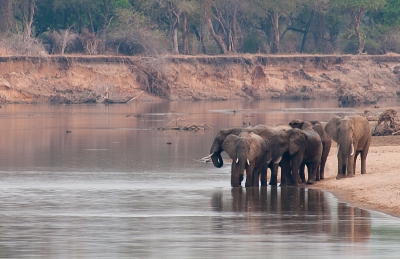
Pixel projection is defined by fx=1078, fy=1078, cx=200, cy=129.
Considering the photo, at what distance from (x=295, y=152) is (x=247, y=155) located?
3.97 feet

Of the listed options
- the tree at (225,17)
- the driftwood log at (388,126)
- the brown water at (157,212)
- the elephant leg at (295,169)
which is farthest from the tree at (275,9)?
the elephant leg at (295,169)

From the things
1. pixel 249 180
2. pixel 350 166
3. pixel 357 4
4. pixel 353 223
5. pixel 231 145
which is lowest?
pixel 353 223

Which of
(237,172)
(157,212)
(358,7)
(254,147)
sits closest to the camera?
(157,212)

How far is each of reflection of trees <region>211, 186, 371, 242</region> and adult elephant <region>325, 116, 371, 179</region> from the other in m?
1.45

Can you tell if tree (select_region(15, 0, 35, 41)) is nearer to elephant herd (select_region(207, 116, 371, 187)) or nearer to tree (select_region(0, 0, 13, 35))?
tree (select_region(0, 0, 13, 35))

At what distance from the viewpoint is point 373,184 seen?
22781 mm

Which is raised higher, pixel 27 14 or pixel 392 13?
pixel 392 13

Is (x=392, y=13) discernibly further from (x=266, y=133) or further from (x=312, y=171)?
(x=266, y=133)

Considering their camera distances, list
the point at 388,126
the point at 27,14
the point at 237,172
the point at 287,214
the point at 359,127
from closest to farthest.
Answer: the point at 287,214 → the point at 237,172 → the point at 359,127 → the point at 388,126 → the point at 27,14

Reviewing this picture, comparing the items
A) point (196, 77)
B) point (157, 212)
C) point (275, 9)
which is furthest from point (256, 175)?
point (275, 9)

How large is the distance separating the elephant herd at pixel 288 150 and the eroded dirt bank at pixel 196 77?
46838 mm

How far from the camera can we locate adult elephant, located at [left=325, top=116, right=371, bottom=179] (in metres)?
24.6

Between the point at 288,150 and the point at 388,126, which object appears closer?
the point at 288,150

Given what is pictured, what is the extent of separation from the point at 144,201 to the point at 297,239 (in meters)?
5.76
